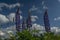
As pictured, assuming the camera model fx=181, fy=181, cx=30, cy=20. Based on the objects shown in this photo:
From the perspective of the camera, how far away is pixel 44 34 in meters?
5.29

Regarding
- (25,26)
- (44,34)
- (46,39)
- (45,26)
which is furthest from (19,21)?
(46,39)

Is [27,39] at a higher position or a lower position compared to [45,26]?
lower

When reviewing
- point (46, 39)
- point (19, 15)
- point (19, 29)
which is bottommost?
point (46, 39)

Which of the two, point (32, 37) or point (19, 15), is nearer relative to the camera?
point (32, 37)

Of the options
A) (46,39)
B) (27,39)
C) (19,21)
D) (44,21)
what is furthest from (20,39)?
(44,21)

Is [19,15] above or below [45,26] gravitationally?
above

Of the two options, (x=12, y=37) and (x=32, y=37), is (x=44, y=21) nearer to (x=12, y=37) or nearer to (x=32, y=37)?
(x=32, y=37)

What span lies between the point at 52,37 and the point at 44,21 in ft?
5.55

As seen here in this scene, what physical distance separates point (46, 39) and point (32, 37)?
477 mm

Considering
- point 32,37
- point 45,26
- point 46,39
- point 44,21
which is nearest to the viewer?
point 46,39

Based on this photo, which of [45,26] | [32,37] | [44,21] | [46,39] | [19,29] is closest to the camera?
[46,39]

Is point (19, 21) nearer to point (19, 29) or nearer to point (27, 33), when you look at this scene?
point (19, 29)

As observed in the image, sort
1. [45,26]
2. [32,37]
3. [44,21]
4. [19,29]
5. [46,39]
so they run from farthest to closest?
1. [44,21]
2. [45,26]
3. [19,29]
4. [32,37]
5. [46,39]

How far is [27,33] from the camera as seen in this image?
5219 mm
